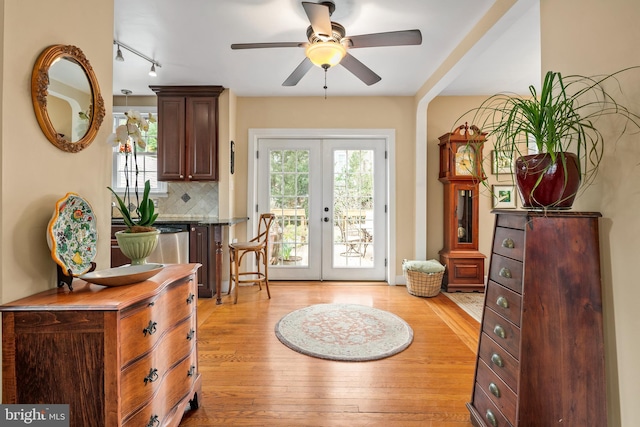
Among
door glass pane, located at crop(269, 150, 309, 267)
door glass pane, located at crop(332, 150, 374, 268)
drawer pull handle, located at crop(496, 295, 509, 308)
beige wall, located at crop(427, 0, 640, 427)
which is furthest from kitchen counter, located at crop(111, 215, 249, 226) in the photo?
beige wall, located at crop(427, 0, 640, 427)

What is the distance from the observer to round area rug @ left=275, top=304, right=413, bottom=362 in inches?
90.7

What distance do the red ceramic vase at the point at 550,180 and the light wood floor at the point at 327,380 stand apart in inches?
48.0

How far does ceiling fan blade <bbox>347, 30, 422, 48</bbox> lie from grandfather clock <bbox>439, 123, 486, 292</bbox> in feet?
6.45

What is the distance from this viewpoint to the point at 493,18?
2273 millimetres

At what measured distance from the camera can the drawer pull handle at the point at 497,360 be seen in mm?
1364

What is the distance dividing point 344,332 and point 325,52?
224 centimetres

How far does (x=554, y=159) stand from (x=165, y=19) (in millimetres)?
2868

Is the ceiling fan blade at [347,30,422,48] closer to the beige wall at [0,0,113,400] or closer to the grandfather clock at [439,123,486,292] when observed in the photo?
the beige wall at [0,0,113,400]

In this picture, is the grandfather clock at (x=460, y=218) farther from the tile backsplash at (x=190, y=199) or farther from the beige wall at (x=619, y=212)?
the tile backsplash at (x=190, y=199)

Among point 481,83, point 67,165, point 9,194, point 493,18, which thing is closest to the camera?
point 9,194

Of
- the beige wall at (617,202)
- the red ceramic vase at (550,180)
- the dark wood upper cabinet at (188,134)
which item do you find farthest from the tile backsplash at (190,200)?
the beige wall at (617,202)

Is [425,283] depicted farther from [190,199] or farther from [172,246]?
[190,199]

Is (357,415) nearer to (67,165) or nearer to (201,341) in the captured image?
(201,341)

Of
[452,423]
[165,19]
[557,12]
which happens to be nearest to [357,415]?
[452,423]
